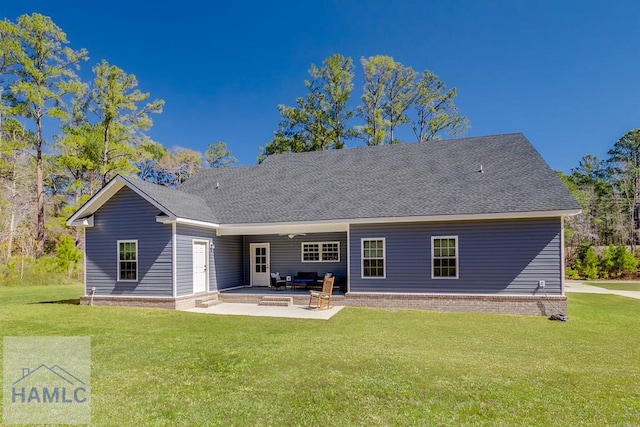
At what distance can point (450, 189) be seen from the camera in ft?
42.6

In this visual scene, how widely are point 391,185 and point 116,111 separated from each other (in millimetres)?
22454

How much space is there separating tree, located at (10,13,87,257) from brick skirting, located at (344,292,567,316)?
73.1ft

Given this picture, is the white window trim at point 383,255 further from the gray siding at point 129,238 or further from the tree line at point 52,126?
the tree line at point 52,126

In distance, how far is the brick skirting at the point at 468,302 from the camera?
10820mm

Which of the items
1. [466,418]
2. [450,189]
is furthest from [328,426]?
[450,189]

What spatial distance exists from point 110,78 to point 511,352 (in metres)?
29.6

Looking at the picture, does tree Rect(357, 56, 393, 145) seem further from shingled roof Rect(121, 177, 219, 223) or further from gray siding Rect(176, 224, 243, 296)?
shingled roof Rect(121, 177, 219, 223)

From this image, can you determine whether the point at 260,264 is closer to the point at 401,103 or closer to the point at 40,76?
the point at 401,103

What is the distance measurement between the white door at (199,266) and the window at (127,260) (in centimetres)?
188

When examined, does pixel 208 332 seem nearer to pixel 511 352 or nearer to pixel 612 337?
pixel 511 352

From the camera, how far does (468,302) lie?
11539mm

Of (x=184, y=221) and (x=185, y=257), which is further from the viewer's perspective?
(x=185, y=257)

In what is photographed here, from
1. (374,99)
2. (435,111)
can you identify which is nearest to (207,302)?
(374,99)

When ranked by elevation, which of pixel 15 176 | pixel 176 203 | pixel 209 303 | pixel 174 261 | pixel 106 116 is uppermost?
pixel 106 116
